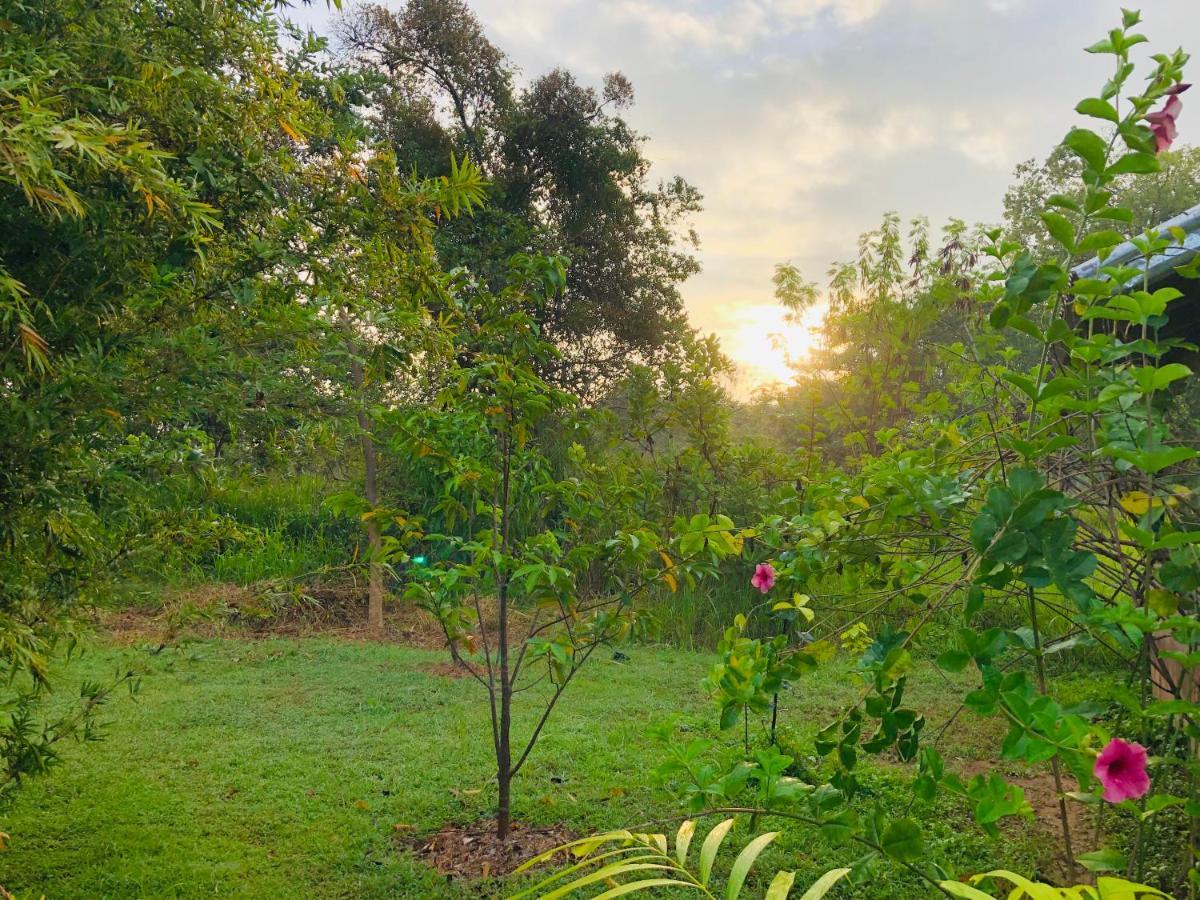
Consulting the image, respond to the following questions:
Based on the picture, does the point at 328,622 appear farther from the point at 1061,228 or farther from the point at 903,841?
the point at 1061,228

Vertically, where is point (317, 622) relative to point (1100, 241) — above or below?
→ below

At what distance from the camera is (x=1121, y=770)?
3.26 feet

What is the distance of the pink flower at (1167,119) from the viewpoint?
1.17 m

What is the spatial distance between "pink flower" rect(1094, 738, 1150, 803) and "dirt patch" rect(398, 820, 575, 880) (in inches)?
76.9

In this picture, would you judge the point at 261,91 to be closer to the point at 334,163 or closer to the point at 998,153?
the point at 334,163

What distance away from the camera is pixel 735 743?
11.7ft

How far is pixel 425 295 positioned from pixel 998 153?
3886mm

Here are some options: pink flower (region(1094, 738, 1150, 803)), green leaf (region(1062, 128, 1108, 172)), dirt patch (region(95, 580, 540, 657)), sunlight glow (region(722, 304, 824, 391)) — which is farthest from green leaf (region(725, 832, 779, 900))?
sunlight glow (region(722, 304, 824, 391))

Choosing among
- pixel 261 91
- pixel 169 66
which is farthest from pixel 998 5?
pixel 169 66

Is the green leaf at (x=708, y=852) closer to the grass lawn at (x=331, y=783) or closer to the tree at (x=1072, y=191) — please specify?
the grass lawn at (x=331, y=783)

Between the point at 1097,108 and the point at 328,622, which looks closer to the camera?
the point at 1097,108

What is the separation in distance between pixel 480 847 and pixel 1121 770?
218cm

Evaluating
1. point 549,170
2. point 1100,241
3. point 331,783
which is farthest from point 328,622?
point 549,170

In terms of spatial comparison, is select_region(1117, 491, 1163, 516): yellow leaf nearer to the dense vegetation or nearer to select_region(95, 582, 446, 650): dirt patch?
the dense vegetation
